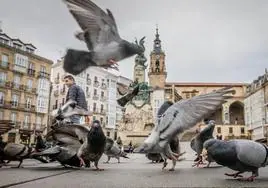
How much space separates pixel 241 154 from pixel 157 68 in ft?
182

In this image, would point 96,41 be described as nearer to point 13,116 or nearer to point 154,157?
point 154,157

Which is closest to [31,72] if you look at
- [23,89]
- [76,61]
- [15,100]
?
[23,89]

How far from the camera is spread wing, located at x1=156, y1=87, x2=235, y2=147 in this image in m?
4.95

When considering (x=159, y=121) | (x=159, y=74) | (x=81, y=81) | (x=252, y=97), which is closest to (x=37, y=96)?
(x=81, y=81)

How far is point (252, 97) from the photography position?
5944 cm

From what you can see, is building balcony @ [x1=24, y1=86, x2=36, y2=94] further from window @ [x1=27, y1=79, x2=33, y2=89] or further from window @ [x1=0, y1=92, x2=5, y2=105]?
window @ [x1=0, y1=92, x2=5, y2=105]

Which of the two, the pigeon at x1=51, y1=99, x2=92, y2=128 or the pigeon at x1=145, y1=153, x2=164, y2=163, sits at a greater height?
the pigeon at x1=51, y1=99, x2=92, y2=128

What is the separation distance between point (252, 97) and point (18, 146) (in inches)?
2320

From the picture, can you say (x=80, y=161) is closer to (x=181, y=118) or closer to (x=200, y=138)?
(x=181, y=118)

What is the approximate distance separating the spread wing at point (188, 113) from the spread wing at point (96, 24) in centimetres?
172

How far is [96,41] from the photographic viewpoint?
14.9ft

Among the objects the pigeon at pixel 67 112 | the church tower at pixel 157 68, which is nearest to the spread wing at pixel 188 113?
the pigeon at pixel 67 112

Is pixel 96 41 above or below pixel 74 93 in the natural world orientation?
above

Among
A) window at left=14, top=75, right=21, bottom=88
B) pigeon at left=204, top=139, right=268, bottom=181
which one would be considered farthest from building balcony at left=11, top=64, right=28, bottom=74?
pigeon at left=204, top=139, right=268, bottom=181
